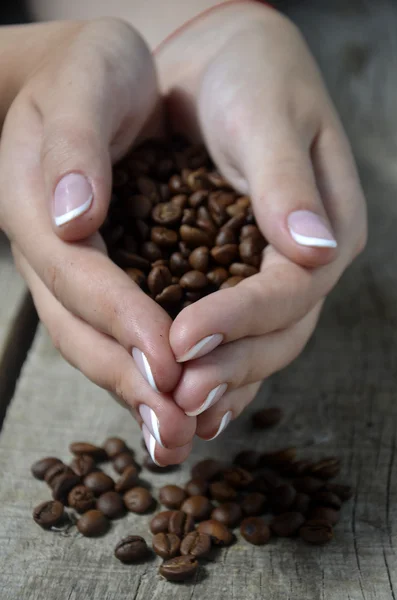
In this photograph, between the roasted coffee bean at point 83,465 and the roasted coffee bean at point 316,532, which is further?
the roasted coffee bean at point 83,465

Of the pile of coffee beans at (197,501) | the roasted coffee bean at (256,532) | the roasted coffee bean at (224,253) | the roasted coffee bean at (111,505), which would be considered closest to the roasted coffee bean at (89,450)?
the pile of coffee beans at (197,501)

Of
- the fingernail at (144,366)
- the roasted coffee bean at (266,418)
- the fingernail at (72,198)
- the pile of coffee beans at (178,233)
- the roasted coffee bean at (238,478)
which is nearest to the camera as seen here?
the fingernail at (144,366)

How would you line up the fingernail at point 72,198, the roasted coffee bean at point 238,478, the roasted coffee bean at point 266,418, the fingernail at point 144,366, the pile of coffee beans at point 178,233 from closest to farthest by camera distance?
the fingernail at point 144,366, the fingernail at point 72,198, the pile of coffee beans at point 178,233, the roasted coffee bean at point 238,478, the roasted coffee bean at point 266,418

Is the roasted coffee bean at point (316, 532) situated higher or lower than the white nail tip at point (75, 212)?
lower

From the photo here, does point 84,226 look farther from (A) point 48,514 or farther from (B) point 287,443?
(B) point 287,443

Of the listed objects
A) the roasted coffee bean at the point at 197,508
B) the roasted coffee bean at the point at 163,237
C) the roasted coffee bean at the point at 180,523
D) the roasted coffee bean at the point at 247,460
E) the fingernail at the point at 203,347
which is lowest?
the roasted coffee bean at the point at 247,460

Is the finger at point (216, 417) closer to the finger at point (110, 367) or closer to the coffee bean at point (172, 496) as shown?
the finger at point (110, 367)

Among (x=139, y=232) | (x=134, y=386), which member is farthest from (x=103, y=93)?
(x=134, y=386)

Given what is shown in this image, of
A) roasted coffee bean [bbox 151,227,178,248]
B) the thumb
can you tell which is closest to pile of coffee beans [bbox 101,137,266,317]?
roasted coffee bean [bbox 151,227,178,248]

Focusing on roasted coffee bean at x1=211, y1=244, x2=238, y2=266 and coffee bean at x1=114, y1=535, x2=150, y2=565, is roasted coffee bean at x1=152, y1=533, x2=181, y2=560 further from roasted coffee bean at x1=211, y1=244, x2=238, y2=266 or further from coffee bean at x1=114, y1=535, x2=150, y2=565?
roasted coffee bean at x1=211, y1=244, x2=238, y2=266
